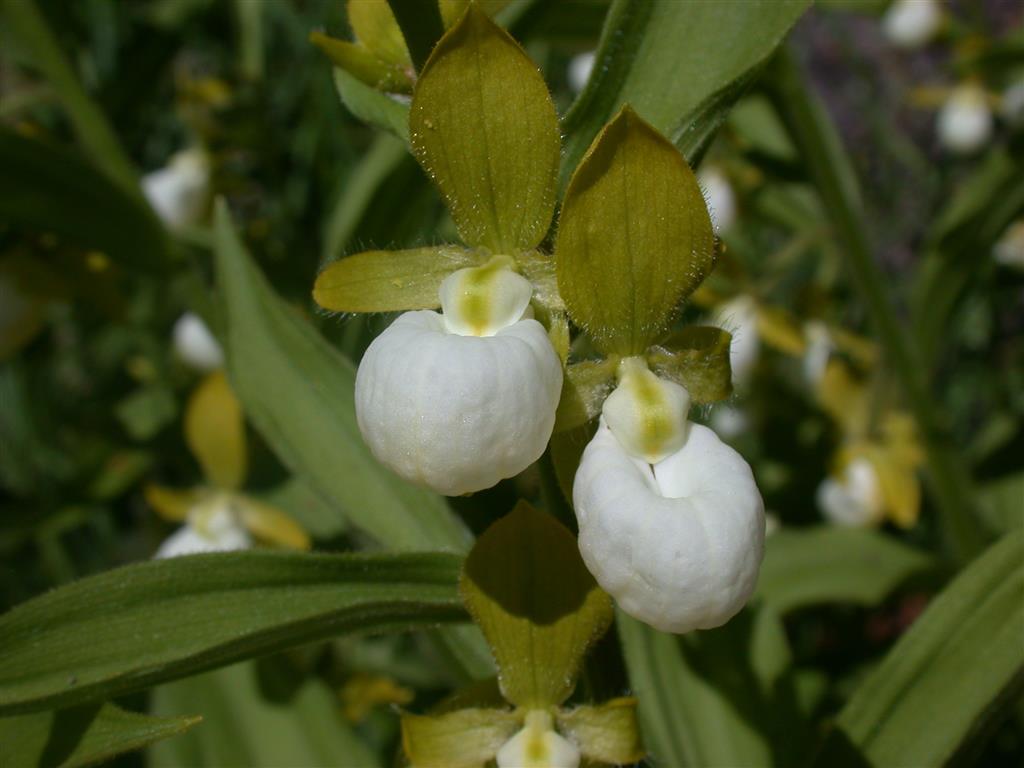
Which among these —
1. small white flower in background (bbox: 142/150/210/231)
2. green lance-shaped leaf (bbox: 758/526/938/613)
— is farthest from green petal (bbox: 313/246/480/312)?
small white flower in background (bbox: 142/150/210/231)

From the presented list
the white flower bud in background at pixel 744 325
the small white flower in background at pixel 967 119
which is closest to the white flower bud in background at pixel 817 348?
the white flower bud in background at pixel 744 325

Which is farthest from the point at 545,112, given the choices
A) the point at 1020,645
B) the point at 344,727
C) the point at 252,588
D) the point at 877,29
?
the point at 877,29

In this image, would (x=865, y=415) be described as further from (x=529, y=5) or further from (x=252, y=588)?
(x=252, y=588)

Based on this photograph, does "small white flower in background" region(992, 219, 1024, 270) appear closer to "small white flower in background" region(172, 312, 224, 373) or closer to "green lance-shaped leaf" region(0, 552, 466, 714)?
"small white flower in background" region(172, 312, 224, 373)

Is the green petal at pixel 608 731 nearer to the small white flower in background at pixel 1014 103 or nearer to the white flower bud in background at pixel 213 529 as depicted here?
the white flower bud in background at pixel 213 529

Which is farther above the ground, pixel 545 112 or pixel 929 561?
pixel 545 112

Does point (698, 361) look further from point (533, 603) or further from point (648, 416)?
point (533, 603)
